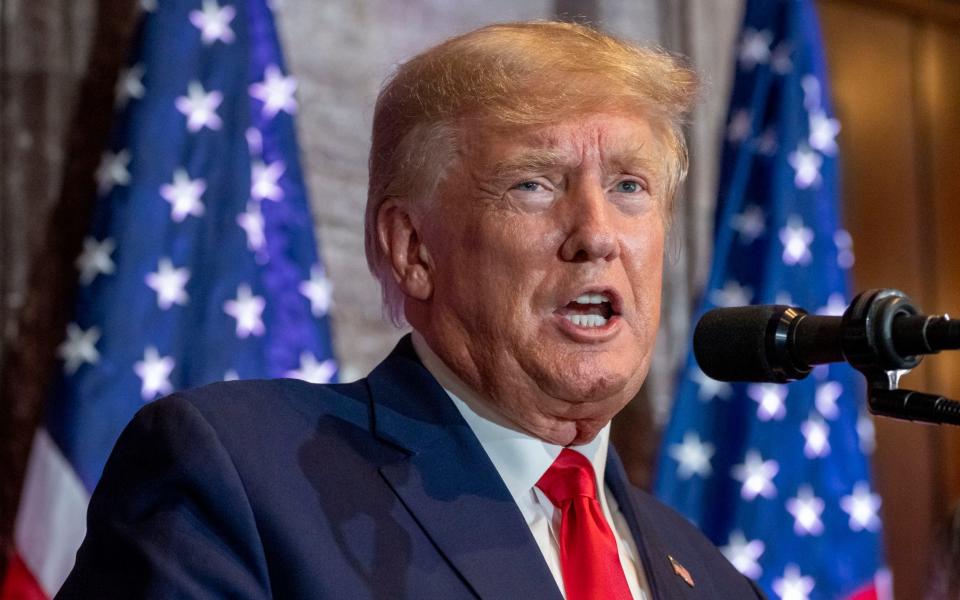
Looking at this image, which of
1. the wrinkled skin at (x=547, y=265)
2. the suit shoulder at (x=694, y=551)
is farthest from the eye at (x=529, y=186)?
the suit shoulder at (x=694, y=551)

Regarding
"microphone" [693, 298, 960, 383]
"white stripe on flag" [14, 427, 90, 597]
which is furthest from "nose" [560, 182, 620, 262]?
"white stripe on flag" [14, 427, 90, 597]

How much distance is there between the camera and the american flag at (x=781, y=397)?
12.0 feet

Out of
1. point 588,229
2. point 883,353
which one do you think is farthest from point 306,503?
point 883,353

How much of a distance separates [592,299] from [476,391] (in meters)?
0.24

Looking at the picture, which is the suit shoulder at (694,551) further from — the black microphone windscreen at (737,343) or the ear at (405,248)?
the black microphone windscreen at (737,343)

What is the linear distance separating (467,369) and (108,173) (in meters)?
1.41

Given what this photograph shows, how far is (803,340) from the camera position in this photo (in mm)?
1204

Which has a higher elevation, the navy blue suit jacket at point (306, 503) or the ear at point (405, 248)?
the ear at point (405, 248)

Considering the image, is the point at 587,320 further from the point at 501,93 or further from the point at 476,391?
the point at 501,93

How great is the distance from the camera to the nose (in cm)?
174

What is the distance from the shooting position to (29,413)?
2.91 metres

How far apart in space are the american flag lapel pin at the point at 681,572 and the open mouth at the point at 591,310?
50 cm

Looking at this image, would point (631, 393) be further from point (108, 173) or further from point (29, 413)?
point (29, 413)

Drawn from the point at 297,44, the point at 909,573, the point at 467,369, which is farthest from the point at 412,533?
the point at 909,573
